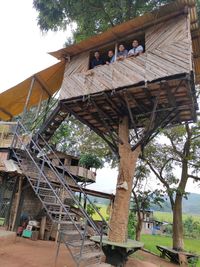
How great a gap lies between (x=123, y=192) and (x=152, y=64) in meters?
4.63

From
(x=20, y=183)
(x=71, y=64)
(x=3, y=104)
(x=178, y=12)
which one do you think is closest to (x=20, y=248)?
(x=20, y=183)

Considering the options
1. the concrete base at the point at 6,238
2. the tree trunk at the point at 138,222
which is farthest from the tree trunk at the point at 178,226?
the concrete base at the point at 6,238

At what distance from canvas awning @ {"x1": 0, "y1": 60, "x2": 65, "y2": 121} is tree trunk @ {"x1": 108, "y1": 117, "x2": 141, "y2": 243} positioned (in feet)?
13.6

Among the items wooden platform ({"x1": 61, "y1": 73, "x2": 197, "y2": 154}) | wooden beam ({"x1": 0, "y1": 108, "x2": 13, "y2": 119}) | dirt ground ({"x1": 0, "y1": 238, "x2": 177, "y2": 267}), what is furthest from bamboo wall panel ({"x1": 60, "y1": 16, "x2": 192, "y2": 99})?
dirt ground ({"x1": 0, "y1": 238, "x2": 177, "y2": 267})

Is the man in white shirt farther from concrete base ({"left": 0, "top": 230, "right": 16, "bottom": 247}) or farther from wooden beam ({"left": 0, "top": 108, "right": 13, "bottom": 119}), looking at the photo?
concrete base ({"left": 0, "top": 230, "right": 16, "bottom": 247})

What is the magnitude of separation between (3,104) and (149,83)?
7.63 meters

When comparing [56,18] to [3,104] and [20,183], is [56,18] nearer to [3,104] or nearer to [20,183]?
[3,104]

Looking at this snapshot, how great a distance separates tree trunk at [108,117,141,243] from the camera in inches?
348

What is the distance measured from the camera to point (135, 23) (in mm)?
8938

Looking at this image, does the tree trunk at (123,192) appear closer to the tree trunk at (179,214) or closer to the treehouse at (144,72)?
the treehouse at (144,72)

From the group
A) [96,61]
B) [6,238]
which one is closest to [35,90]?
[96,61]

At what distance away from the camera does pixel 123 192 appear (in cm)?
926

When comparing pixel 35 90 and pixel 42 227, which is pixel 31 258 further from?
pixel 35 90

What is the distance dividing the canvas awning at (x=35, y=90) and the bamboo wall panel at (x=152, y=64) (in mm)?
1990
